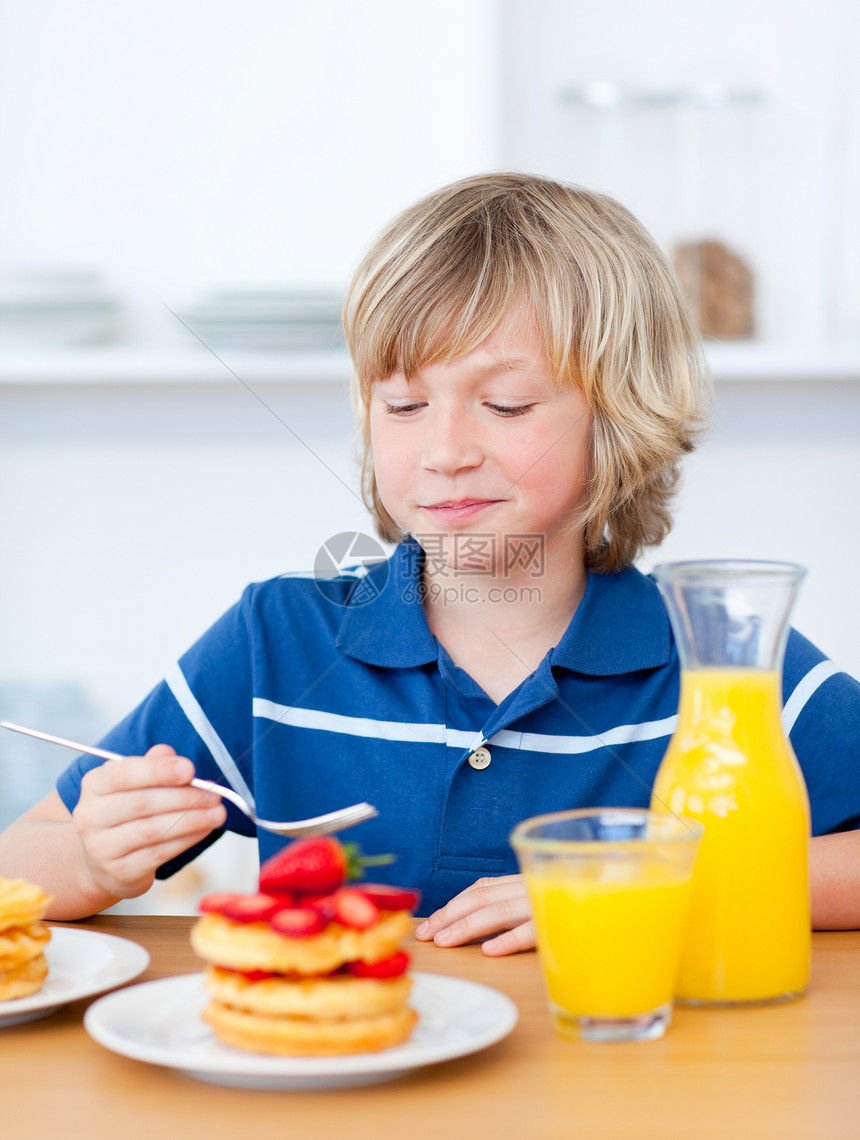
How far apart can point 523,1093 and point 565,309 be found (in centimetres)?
61

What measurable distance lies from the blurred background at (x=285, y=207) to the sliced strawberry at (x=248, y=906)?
1024 mm

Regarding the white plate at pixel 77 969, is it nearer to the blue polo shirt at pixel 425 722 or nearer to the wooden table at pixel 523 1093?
the wooden table at pixel 523 1093

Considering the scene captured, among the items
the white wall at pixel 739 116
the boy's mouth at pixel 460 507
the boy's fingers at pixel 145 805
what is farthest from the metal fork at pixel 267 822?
the white wall at pixel 739 116

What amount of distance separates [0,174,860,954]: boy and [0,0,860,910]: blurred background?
1.79ft

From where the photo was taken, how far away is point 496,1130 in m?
0.42

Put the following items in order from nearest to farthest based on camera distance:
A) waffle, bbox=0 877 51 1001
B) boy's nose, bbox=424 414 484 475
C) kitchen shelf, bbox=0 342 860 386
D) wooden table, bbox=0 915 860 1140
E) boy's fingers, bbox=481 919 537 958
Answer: wooden table, bbox=0 915 860 1140
waffle, bbox=0 877 51 1001
boy's fingers, bbox=481 919 537 958
boy's nose, bbox=424 414 484 475
kitchen shelf, bbox=0 342 860 386

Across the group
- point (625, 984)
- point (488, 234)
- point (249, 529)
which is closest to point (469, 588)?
point (488, 234)

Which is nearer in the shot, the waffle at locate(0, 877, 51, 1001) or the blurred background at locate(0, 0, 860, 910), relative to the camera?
the waffle at locate(0, 877, 51, 1001)

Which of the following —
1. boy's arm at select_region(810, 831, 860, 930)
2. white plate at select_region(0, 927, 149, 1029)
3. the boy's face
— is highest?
the boy's face

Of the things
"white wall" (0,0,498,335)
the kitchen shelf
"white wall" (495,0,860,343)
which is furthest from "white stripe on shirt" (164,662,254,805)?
"white wall" (495,0,860,343)

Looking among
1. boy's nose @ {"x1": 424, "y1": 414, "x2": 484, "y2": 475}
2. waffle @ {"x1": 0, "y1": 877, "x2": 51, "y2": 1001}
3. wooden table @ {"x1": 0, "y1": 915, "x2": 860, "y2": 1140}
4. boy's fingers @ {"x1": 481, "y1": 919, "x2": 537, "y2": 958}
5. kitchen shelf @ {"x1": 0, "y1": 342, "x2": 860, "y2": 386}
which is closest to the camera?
wooden table @ {"x1": 0, "y1": 915, "x2": 860, "y2": 1140}

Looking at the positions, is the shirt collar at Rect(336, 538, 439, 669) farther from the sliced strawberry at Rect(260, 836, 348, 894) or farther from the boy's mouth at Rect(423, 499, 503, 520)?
the sliced strawberry at Rect(260, 836, 348, 894)

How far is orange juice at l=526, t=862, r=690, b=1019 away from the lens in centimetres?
49

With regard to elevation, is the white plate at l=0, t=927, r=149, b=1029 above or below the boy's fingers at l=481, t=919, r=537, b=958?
above
